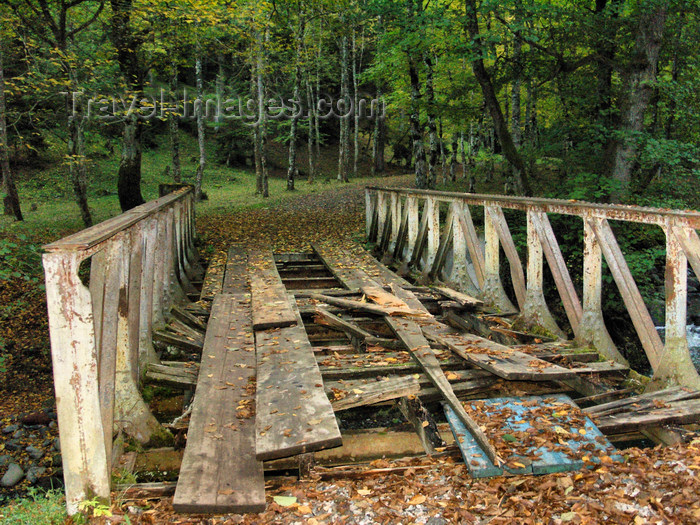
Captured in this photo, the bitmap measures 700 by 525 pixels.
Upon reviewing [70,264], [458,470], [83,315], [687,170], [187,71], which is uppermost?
[187,71]

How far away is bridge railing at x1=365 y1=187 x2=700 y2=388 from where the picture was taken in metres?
3.61

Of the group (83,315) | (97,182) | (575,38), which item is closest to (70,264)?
(83,315)

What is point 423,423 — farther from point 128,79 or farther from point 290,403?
point 128,79

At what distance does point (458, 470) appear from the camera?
290 centimetres

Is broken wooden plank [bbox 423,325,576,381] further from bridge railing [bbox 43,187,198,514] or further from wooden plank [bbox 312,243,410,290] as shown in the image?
bridge railing [bbox 43,187,198,514]

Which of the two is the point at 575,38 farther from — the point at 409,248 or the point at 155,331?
the point at 155,331

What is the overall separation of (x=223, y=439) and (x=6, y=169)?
1371 centimetres

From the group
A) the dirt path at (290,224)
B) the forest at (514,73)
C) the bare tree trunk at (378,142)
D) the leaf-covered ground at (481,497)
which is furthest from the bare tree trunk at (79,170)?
the bare tree trunk at (378,142)

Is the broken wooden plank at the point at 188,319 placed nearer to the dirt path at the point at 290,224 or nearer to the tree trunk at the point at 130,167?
the dirt path at the point at 290,224

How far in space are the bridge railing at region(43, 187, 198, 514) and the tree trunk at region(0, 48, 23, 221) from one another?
9.53 meters

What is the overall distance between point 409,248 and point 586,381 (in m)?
4.78

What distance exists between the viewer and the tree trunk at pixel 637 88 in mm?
9797

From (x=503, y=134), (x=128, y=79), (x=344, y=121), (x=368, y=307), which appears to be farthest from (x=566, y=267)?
(x=344, y=121)

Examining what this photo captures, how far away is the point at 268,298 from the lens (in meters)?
5.74
